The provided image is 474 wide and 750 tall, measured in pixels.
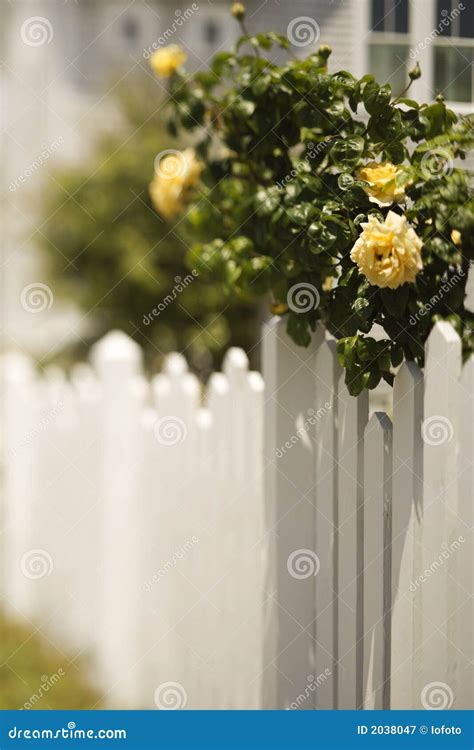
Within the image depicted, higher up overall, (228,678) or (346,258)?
(346,258)

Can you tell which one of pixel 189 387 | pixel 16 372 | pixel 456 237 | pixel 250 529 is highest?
pixel 456 237

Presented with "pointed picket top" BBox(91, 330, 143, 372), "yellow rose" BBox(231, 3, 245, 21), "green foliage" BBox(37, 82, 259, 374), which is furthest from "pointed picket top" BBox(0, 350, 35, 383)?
"green foliage" BBox(37, 82, 259, 374)

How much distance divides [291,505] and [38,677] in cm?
202

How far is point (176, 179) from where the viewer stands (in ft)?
9.53

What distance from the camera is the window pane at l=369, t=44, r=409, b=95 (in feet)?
9.27

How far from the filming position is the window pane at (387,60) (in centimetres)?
282

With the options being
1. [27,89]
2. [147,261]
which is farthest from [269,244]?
[27,89]

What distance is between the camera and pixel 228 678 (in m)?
2.72

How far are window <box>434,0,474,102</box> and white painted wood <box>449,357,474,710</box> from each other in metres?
1.07

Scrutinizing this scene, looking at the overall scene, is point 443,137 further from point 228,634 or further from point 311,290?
point 228,634

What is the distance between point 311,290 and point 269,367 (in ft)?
1.09

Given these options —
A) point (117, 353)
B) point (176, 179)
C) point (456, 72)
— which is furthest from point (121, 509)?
point (456, 72)

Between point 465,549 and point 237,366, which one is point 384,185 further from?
point 237,366
